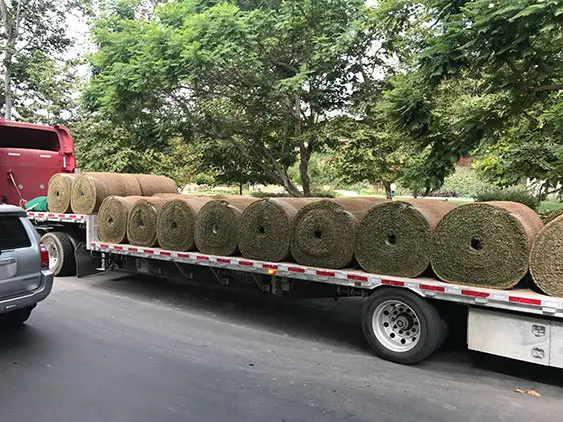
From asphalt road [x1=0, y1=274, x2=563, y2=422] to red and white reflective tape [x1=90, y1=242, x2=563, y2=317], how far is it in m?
0.78

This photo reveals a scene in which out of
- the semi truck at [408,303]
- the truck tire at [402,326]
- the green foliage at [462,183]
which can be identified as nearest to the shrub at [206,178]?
the semi truck at [408,303]

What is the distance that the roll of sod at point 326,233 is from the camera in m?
5.35

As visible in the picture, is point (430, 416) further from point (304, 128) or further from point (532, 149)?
point (304, 128)

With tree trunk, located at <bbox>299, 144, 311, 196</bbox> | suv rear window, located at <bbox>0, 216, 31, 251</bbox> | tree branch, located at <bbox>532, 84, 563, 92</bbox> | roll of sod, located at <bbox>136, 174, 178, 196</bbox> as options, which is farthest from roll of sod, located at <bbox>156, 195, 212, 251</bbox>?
tree trunk, located at <bbox>299, 144, 311, 196</bbox>

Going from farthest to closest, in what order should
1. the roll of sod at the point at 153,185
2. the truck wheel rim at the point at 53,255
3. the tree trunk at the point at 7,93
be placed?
the tree trunk at the point at 7,93, the roll of sod at the point at 153,185, the truck wheel rim at the point at 53,255

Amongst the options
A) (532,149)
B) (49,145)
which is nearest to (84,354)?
(49,145)

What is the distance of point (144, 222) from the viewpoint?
748 cm

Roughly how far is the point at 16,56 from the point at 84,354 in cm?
2160

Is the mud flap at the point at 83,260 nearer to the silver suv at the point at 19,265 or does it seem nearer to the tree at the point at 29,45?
the silver suv at the point at 19,265

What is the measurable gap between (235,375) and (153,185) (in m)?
5.99

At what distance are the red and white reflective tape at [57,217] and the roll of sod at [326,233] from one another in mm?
4766

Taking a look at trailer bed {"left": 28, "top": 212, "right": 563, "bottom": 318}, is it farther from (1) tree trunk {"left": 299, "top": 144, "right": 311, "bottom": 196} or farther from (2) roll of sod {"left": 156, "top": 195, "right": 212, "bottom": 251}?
(1) tree trunk {"left": 299, "top": 144, "right": 311, "bottom": 196}

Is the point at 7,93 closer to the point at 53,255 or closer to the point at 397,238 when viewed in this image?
the point at 53,255

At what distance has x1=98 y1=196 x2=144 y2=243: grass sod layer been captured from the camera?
309 inches
